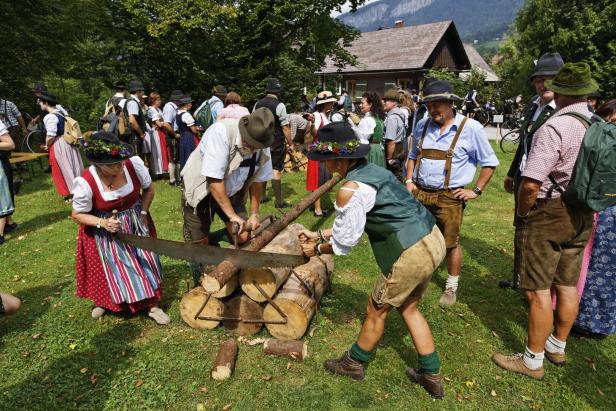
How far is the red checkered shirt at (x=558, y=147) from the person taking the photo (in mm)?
2705

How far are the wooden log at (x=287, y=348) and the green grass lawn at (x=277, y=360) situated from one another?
0.24 feet

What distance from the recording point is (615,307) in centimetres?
357

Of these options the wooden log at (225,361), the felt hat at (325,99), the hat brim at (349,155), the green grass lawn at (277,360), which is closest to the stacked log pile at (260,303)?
the green grass lawn at (277,360)

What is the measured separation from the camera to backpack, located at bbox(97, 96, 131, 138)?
805 centimetres

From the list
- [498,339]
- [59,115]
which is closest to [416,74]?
[59,115]

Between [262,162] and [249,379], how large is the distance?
2.08 meters

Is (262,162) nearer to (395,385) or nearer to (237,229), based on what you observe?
(237,229)

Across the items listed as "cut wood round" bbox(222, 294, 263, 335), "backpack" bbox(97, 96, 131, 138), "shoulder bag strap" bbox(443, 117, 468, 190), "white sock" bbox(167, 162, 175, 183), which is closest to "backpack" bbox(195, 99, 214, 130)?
"white sock" bbox(167, 162, 175, 183)

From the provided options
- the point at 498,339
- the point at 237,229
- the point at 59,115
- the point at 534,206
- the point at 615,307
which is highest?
the point at 59,115

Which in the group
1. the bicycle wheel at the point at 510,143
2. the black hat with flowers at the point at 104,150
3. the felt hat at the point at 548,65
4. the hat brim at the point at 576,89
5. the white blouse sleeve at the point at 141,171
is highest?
the felt hat at the point at 548,65

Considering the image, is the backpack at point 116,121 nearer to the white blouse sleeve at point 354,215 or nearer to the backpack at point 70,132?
the backpack at point 70,132

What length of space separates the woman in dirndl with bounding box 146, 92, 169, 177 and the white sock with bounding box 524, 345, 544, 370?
8958 millimetres

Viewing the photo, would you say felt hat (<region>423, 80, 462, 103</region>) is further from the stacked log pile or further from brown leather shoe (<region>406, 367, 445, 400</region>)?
brown leather shoe (<region>406, 367, 445, 400</region>)

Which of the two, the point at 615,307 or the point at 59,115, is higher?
the point at 59,115
